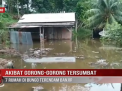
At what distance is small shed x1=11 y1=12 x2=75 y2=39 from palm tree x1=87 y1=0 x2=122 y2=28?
2041 mm

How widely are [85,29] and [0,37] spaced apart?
9351 mm

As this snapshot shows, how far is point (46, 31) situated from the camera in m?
17.6

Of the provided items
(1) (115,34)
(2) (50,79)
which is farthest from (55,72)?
(1) (115,34)

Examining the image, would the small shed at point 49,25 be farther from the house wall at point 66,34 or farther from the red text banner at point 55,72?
the red text banner at point 55,72

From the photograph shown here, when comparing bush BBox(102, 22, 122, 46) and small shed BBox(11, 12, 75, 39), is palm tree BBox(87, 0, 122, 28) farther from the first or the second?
bush BBox(102, 22, 122, 46)

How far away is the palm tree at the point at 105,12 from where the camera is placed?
16812 millimetres

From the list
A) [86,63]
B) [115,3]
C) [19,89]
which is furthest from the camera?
[115,3]

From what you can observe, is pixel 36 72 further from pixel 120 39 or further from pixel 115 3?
pixel 115 3

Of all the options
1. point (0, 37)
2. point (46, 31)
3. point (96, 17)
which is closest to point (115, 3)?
point (96, 17)

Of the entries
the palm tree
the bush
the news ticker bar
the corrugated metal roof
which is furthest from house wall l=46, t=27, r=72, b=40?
the news ticker bar

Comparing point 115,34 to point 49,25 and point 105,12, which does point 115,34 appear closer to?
point 105,12

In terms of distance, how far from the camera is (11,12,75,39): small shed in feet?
51.1

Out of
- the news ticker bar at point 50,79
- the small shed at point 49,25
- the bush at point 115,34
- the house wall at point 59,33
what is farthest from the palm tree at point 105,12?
the news ticker bar at point 50,79

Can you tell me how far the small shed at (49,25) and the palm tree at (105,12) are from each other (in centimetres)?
204
